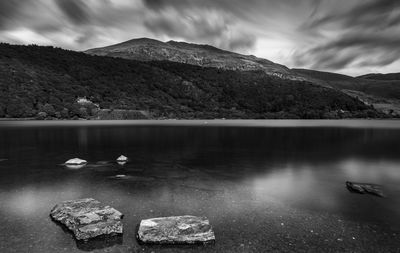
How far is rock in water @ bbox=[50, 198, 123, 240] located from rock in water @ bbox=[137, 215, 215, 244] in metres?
1.28

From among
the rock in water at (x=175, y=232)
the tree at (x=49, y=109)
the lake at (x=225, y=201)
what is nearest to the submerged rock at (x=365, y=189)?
the lake at (x=225, y=201)

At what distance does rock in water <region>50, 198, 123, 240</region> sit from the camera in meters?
10.1

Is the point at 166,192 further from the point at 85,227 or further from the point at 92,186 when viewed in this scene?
the point at 85,227

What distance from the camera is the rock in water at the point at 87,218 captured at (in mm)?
10102

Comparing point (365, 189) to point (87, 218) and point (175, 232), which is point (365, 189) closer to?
point (175, 232)

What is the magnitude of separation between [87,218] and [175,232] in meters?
4.11

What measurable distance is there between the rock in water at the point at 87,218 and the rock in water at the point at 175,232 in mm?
1282

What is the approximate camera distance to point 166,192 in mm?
16453

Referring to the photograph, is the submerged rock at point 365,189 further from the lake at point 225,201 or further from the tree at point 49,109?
the tree at point 49,109

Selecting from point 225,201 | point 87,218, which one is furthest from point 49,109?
point 225,201

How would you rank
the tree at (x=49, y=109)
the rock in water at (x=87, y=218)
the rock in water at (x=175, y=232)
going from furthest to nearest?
the tree at (x=49, y=109) → the rock in water at (x=87, y=218) → the rock in water at (x=175, y=232)

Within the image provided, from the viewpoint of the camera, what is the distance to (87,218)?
35.9 ft

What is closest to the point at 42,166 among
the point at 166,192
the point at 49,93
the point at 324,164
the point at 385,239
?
the point at 166,192

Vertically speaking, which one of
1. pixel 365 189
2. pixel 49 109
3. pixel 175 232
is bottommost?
pixel 365 189
